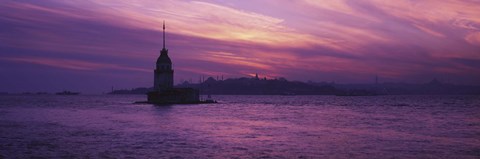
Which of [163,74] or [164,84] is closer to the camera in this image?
[163,74]

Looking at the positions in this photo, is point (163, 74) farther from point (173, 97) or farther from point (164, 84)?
point (173, 97)

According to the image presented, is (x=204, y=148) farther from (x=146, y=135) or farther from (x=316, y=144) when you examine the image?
(x=146, y=135)

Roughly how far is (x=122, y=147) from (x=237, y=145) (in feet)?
25.5

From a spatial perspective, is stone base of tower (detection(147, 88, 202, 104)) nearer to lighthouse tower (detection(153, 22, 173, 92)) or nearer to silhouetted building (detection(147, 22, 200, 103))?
silhouetted building (detection(147, 22, 200, 103))

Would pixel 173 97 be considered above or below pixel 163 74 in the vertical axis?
below

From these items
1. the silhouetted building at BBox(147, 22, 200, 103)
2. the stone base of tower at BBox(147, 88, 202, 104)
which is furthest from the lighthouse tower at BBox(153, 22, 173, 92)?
the stone base of tower at BBox(147, 88, 202, 104)

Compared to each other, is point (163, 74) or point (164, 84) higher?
point (163, 74)

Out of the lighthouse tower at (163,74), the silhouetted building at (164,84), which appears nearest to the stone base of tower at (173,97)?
the silhouetted building at (164,84)

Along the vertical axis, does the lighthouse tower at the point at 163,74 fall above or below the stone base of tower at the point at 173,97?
above

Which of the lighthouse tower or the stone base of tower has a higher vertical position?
the lighthouse tower

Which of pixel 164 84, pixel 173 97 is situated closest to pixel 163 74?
pixel 164 84

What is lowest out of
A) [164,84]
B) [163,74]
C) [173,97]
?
[173,97]

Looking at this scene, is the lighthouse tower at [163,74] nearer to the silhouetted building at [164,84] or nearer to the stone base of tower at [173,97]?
the silhouetted building at [164,84]

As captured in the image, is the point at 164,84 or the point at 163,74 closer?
the point at 163,74
